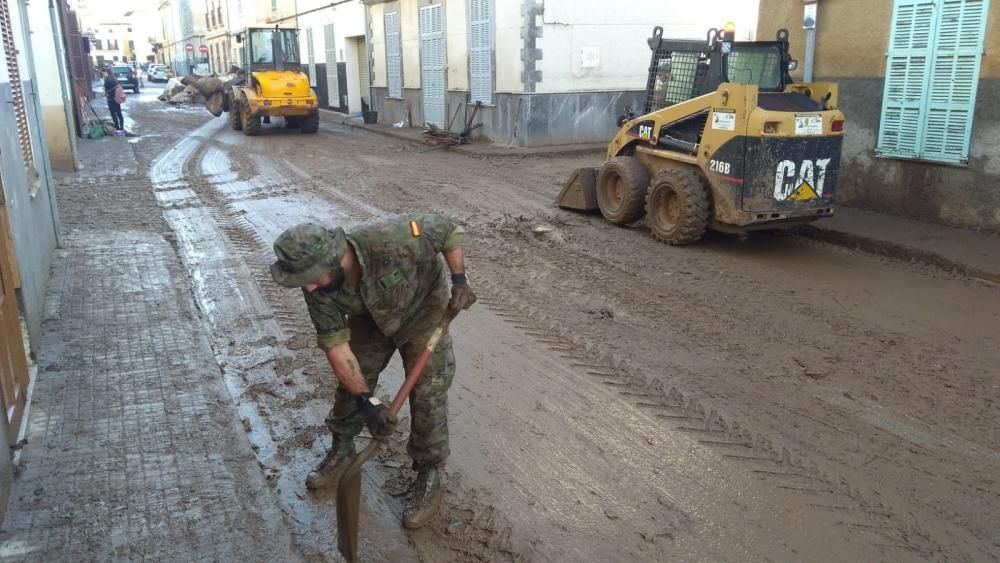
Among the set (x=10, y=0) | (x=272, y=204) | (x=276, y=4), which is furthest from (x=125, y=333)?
(x=276, y=4)

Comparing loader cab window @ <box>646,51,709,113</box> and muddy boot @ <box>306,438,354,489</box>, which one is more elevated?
loader cab window @ <box>646,51,709,113</box>

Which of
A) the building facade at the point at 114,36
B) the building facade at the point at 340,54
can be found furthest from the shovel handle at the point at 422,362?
the building facade at the point at 114,36

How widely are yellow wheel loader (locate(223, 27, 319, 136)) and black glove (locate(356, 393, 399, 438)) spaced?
16.6 m

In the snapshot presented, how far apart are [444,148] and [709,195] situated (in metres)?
9.68

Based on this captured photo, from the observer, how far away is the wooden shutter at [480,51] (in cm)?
1609

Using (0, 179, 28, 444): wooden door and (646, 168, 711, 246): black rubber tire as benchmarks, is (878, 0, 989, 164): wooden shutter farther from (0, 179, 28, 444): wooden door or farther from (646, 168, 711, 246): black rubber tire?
(0, 179, 28, 444): wooden door

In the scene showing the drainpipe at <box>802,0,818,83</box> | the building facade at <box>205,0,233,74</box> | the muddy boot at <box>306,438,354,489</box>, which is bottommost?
the muddy boot at <box>306,438,354,489</box>

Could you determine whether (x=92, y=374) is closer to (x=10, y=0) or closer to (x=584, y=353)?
(x=584, y=353)

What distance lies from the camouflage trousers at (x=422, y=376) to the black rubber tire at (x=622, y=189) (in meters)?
5.52

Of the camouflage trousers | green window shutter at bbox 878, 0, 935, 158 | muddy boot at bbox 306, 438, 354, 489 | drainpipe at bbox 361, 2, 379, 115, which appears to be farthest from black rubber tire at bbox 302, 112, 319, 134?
the camouflage trousers

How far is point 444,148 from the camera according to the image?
53.8ft

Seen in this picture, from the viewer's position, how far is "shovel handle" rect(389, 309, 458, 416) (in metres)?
3.00

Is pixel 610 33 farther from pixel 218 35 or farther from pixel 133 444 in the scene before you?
pixel 218 35

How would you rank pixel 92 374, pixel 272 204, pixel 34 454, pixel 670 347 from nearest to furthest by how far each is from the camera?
pixel 34 454 < pixel 92 374 < pixel 670 347 < pixel 272 204
